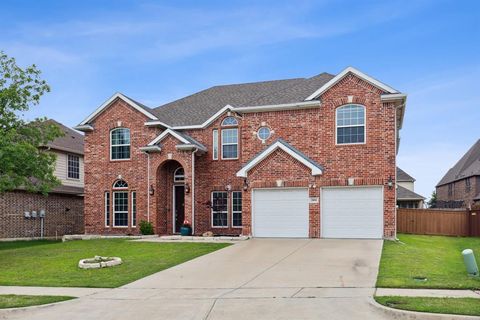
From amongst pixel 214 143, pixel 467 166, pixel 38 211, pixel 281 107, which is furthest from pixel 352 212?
pixel 467 166

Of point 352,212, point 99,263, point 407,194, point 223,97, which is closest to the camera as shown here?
point 99,263

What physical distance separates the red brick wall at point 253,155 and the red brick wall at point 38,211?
382cm

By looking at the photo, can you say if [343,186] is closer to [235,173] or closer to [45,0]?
[235,173]

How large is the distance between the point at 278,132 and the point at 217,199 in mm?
4791

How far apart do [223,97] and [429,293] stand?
19.8 meters

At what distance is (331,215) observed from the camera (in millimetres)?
20750

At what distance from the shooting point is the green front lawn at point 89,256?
1288 centimetres

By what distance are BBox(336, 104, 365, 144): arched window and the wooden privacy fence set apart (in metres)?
8.47

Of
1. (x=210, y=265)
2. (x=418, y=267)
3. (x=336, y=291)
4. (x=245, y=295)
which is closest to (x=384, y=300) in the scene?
(x=336, y=291)

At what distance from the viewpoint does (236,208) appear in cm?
A: 2428

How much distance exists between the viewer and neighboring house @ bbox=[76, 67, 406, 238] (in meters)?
20.5

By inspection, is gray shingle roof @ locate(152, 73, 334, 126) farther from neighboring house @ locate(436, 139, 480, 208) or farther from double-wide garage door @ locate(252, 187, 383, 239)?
neighboring house @ locate(436, 139, 480, 208)

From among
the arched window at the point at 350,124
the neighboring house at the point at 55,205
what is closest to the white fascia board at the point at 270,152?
the arched window at the point at 350,124

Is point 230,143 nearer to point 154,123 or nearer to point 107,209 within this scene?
point 154,123
